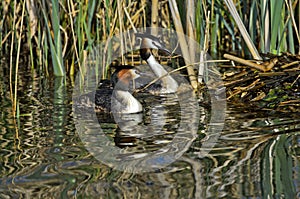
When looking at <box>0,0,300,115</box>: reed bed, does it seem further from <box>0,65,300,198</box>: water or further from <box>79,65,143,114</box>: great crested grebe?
<box>0,65,300,198</box>: water

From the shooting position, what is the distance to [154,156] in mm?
3488

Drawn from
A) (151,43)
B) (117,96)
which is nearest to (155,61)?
(151,43)

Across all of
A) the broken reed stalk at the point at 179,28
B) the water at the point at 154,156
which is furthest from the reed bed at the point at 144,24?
the water at the point at 154,156

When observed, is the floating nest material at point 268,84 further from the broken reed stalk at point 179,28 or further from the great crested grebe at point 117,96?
the great crested grebe at point 117,96

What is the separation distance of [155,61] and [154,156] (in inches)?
117

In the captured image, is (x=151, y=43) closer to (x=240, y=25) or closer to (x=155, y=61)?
(x=155, y=61)

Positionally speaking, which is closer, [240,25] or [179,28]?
[240,25]

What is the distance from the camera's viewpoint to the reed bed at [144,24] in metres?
5.07

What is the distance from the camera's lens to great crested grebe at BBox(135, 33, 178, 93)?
5.77 m

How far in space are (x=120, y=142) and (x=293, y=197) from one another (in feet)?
4.54

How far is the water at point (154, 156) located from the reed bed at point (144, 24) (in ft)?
1.73

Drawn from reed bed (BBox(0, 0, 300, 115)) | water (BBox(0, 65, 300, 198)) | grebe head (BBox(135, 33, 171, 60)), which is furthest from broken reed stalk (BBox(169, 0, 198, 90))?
grebe head (BBox(135, 33, 171, 60))

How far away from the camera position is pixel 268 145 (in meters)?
3.58

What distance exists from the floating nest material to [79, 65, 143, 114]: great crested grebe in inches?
28.2
